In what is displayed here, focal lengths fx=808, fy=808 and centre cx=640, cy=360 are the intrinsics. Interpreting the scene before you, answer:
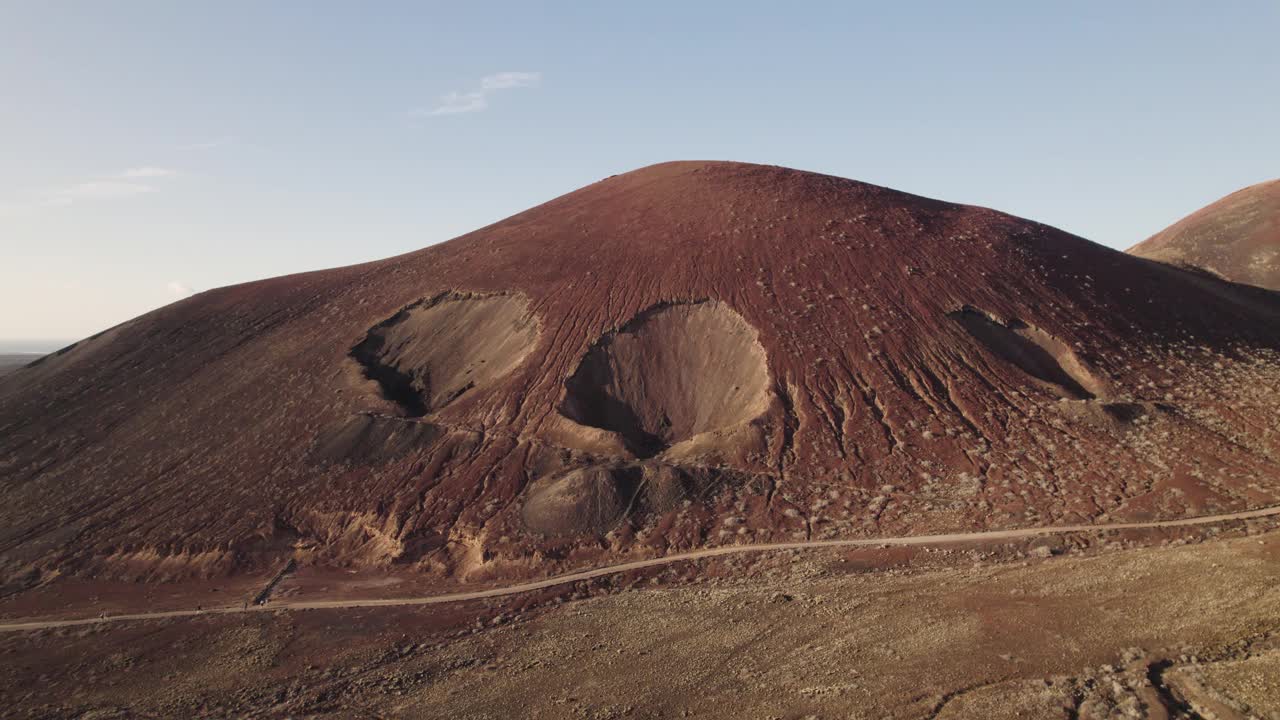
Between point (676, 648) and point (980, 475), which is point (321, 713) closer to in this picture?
point (676, 648)

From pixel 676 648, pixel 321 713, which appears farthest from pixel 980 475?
pixel 321 713

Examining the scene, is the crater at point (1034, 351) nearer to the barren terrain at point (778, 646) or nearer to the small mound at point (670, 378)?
the small mound at point (670, 378)

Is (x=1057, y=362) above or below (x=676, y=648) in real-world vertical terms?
above

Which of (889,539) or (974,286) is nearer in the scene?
(889,539)

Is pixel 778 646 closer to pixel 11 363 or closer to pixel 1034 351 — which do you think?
pixel 1034 351

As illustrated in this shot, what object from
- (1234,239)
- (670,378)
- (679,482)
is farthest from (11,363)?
(1234,239)

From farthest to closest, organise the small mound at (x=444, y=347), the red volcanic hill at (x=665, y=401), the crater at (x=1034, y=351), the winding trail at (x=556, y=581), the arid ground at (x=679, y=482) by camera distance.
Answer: the small mound at (x=444, y=347) < the crater at (x=1034, y=351) < the red volcanic hill at (x=665, y=401) < the winding trail at (x=556, y=581) < the arid ground at (x=679, y=482)

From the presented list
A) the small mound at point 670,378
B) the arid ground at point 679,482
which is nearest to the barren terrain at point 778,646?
the arid ground at point 679,482
